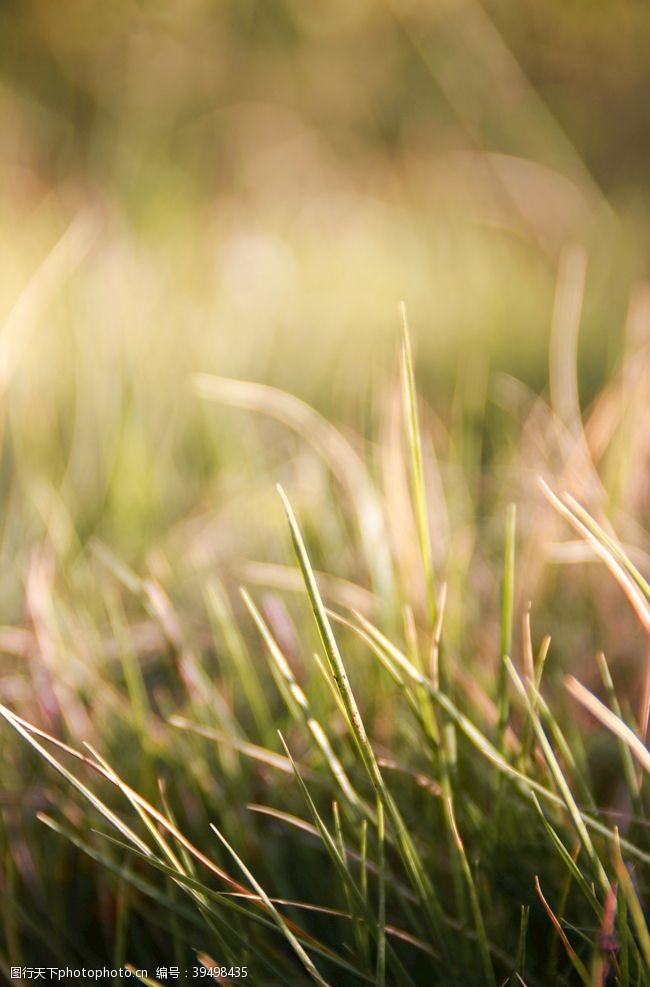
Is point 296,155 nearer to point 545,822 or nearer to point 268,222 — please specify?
point 268,222

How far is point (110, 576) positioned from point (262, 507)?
0.13 m

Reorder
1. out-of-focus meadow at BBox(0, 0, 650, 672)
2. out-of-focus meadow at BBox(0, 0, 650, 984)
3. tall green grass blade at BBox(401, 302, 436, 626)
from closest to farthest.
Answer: tall green grass blade at BBox(401, 302, 436, 626) → out-of-focus meadow at BBox(0, 0, 650, 984) → out-of-focus meadow at BBox(0, 0, 650, 672)

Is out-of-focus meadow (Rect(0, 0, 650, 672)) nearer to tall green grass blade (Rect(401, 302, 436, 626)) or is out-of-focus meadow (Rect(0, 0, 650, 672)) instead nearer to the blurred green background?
the blurred green background

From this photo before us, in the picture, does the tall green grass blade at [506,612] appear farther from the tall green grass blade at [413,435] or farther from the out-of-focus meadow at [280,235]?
the out-of-focus meadow at [280,235]

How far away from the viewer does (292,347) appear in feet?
3.35

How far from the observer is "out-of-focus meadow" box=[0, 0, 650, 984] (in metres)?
0.44

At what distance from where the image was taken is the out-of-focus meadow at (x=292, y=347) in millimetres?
440

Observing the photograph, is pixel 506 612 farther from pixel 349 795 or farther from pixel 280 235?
pixel 280 235

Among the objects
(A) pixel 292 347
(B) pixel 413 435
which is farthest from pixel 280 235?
(B) pixel 413 435

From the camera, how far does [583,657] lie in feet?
1.53

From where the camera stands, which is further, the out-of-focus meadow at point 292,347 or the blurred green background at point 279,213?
the blurred green background at point 279,213

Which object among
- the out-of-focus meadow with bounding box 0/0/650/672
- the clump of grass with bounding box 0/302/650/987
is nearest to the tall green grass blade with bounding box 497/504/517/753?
the clump of grass with bounding box 0/302/650/987

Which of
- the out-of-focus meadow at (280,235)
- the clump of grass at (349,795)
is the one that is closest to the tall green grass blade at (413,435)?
the clump of grass at (349,795)

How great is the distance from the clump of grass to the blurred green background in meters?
0.17
